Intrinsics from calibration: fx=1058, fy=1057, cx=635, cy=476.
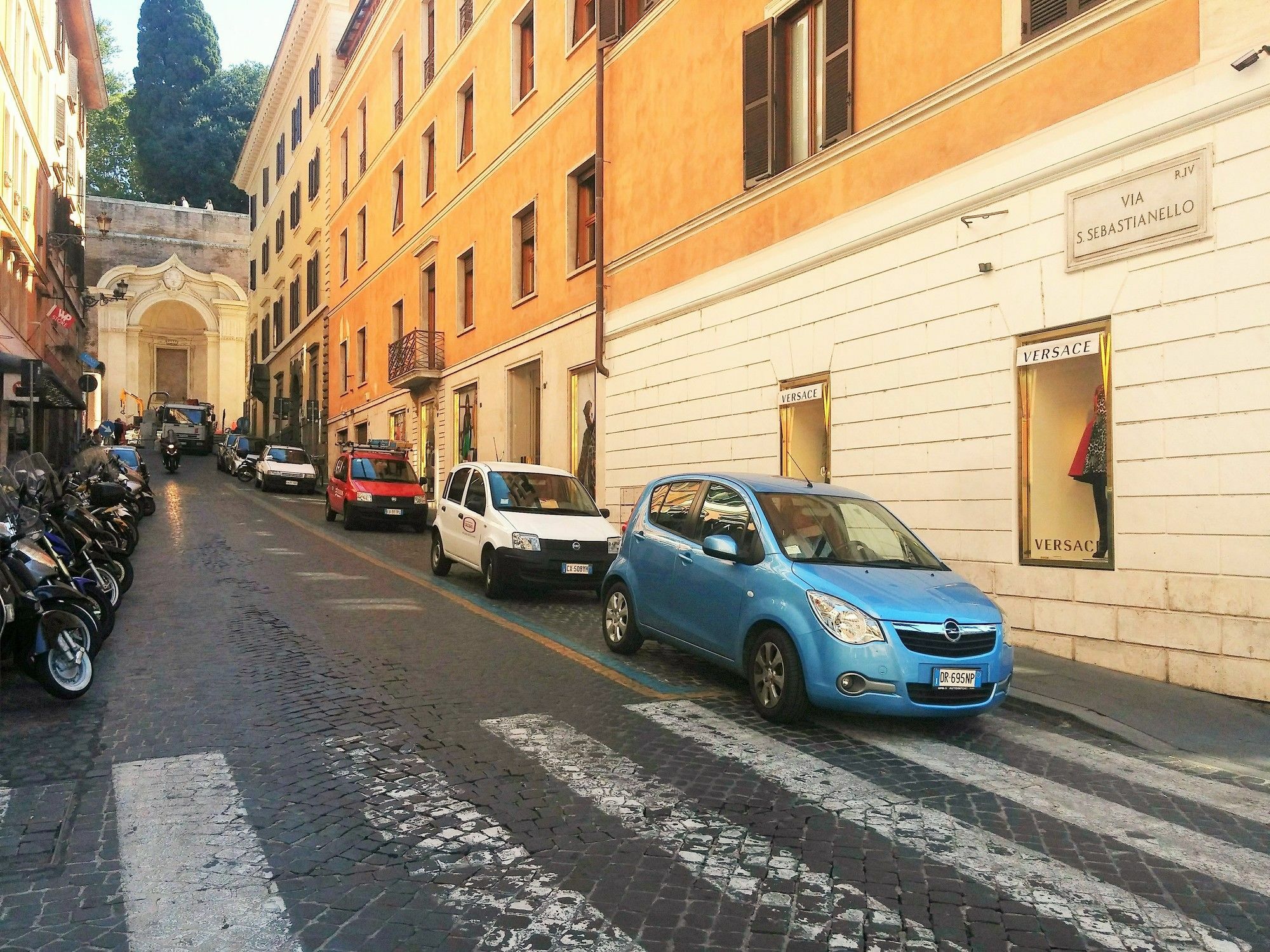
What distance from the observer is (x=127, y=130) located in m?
71.9

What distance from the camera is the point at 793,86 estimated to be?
13.8 m

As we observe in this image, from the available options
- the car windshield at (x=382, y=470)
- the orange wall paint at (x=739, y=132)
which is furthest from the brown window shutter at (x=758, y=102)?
the car windshield at (x=382, y=470)

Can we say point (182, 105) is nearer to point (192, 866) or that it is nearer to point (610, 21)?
point (610, 21)

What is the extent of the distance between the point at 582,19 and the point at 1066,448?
559 inches

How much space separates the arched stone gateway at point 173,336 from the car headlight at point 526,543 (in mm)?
58308

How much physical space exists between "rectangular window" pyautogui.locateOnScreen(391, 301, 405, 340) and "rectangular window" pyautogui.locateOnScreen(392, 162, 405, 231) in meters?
2.38

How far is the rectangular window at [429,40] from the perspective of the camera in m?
28.6

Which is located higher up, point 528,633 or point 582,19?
point 582,19

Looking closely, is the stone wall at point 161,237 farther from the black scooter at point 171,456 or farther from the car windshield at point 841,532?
the car windshield at point 841,532

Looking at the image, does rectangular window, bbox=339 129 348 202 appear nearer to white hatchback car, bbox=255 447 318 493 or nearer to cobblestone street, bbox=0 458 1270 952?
white hatchback car, bbox=255 447 318 493

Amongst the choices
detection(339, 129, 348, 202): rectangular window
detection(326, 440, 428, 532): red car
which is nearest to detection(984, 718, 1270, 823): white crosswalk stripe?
detection(326, 440, 428, 532): red car

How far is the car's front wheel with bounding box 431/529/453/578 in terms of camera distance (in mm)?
14172

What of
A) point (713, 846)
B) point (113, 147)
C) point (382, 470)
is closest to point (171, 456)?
point (382, 470)

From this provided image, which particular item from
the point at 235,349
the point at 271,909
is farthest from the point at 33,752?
the point at 235,349
